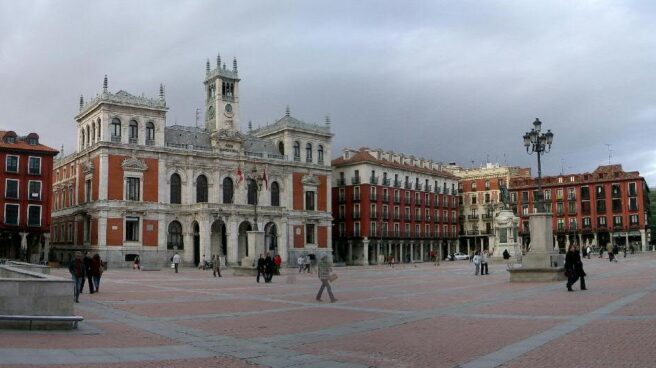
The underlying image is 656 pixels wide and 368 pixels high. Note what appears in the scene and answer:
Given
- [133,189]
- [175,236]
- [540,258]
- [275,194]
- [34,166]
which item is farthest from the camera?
[275,194]

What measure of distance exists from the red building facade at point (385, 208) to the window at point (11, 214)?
47.0 m

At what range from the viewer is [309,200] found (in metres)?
90.2

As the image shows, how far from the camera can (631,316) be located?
16.6 metres

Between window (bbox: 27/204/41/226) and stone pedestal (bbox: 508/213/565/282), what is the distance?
55738 millimetres

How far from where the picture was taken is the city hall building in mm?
72125

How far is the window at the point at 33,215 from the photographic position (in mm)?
70188

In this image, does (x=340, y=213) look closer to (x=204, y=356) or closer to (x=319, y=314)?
(x=319, y=314)

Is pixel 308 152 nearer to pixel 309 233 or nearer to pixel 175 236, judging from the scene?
pixel 309 233

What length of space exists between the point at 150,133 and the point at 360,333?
6505 centimetres

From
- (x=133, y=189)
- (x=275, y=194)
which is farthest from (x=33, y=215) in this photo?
(x=275, y=194)

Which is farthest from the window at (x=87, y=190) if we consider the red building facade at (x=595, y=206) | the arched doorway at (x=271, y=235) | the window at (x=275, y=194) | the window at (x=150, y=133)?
the red building facade at (x=595, y=206)

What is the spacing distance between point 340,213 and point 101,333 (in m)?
87.2

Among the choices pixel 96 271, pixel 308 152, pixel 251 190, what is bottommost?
pixel 96 271

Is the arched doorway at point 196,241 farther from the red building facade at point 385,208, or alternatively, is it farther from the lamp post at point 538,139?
the lamp post at point 538,139
